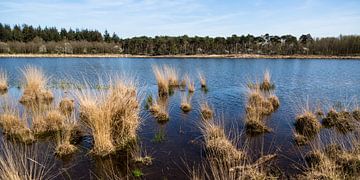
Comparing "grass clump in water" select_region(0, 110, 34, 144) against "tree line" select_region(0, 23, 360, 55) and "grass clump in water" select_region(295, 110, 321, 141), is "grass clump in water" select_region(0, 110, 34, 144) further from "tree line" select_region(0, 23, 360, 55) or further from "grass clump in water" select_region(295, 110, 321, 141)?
"tree line" select_region(0, 23, 360, 55)

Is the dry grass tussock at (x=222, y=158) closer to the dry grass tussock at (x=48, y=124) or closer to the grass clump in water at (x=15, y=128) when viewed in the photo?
the dry grass tussock at (x=48, y=124)

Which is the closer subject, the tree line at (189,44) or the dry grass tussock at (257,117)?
the dry grass tussock at (257,117)

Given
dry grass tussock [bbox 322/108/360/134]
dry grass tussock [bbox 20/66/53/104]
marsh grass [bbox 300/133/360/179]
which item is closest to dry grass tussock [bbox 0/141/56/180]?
marsh grass [bbox 300/133/360/179]

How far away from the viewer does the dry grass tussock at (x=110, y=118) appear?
6.82 meters

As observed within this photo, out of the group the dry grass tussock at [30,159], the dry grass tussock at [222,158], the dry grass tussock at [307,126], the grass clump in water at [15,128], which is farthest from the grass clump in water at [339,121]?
the grass clump in water at [15,128]

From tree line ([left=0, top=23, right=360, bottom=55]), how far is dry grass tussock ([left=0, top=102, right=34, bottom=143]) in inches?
3681

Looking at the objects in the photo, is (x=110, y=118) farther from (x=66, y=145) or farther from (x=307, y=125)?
(x=307, y=125)

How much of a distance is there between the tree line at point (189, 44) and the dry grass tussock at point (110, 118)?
313ft

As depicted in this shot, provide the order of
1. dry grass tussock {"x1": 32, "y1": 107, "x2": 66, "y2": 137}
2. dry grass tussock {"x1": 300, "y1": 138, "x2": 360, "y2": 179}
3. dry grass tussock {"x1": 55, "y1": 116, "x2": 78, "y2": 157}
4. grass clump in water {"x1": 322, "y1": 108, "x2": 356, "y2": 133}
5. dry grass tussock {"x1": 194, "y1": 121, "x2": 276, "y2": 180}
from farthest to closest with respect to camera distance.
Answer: grass clump in water {"x1": 322, "y1": 108, "x2": 356, "y2": 133} < dry grass tussock {"x1": 32, "y1": 107, "x2": 66, "y2": 137} < dry grass tussock {"x1": 55, "y1": 116, "x2": 78, "y2": 157} < dry grass tussock {"x1": 194, "y1": 121, "x2": 276, "y2": 180} < dry grass tussock {"x1": 300, "y1": 138, "x2": 360, "y2": 179}

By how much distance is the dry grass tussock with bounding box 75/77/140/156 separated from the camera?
6820mm

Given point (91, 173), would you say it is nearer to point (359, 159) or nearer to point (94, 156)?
point (94, 156)

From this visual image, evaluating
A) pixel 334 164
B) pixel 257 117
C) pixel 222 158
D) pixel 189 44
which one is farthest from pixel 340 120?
pixel 189 44

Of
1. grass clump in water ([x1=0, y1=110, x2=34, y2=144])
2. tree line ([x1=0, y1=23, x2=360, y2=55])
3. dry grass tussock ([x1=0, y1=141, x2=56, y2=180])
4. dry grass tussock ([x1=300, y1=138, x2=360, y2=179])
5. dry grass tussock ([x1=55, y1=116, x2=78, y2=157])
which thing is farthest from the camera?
tree line ([x1=0, y1=23, x2=360, y2=55])

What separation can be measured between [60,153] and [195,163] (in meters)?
3.18
